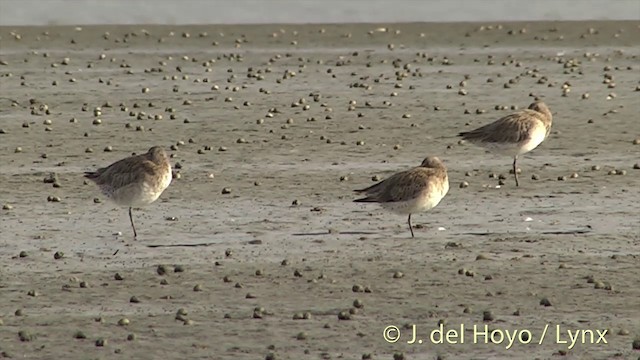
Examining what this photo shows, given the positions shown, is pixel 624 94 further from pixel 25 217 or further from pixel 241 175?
pixel 25 217

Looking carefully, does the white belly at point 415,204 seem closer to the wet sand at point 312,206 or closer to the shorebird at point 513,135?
the wet sand at point 312,206

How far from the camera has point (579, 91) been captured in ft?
113

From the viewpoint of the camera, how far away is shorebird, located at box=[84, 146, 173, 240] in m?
21.1

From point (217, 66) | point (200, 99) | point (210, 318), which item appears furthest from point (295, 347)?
point (217, 66)

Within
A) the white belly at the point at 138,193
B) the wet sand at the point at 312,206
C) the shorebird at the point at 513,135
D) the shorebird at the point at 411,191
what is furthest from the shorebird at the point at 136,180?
the shorebird at the point at 513,135

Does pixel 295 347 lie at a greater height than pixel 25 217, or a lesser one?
lesser

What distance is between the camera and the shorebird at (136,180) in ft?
69.4

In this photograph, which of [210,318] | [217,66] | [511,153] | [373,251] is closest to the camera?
Answer: [210,318]

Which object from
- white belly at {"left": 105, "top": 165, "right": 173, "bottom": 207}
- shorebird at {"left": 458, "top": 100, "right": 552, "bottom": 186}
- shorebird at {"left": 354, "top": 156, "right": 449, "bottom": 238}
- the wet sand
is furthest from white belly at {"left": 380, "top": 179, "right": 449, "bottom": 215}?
shorebird at {"left": 458, "top": 100, "right": 552, "bottom": 186}

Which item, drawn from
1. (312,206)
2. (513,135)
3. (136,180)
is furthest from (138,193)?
(513,135)

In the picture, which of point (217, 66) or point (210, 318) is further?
point (217, 66)

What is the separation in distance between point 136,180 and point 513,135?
630 cm

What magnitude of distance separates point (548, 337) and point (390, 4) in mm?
34974

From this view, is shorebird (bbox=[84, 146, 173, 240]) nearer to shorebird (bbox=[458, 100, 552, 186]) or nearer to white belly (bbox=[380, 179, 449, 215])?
white belly (bbox=[380, 179, 449, 215])
